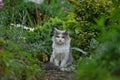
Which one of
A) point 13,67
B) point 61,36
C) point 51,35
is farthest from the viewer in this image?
point 51,35

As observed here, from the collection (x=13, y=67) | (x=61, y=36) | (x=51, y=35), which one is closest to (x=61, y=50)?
(x=61, y=36)

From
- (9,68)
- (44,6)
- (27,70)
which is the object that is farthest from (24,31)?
(9,68)

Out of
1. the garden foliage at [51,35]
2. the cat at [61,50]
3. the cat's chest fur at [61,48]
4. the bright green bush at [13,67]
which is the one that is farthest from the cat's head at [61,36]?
the bright green bush at [13,67]

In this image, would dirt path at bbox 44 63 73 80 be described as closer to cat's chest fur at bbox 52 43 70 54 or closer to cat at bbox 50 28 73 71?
cat at bbox 50 28 73 71

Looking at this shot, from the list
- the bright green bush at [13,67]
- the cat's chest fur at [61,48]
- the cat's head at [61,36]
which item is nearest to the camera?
the bright green bush at [13,67]

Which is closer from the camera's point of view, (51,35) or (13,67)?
(13,67)

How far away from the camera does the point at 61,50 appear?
8.68 meters

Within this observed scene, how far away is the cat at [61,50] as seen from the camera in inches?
336

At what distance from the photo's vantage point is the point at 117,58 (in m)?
3.49

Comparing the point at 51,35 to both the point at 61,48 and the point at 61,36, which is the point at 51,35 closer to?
the point at 61,48

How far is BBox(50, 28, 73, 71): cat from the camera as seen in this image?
28.0 feet

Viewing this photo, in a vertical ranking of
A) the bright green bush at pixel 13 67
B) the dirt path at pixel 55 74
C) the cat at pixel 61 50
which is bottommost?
the dirt path at pixel 55 74

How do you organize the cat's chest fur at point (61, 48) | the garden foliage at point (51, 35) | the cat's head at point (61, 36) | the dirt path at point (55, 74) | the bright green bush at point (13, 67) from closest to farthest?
1. the garden foliage at point (51, 35)
2. the bright green bush at point (13, 67)
3. the dirt path at point (55, 74)
4. the cat's head at point (61, 36)
5. the cat's chest fur at point (61, 48)

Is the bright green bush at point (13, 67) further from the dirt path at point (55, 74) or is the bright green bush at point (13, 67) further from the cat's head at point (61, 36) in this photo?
the cat's head at point (61, 36)
